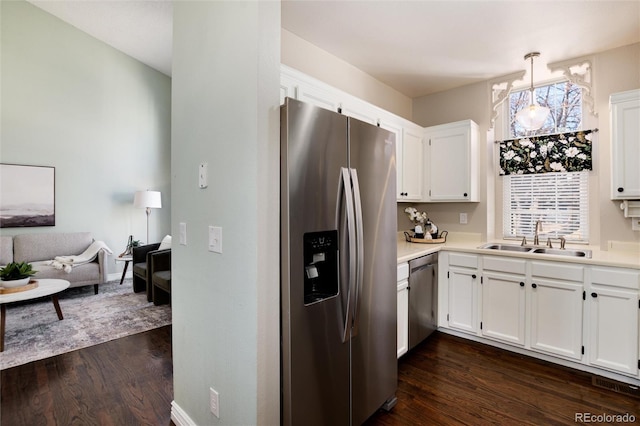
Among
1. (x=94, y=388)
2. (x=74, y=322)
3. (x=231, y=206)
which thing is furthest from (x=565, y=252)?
(x=74, y=322)

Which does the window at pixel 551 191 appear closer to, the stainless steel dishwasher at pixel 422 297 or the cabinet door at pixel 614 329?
the cabinet door at pixel 614 329

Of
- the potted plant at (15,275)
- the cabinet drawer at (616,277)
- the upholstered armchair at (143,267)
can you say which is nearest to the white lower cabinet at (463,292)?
the cabinet drawer at (616,277)

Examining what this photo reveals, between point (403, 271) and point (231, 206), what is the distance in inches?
61.9

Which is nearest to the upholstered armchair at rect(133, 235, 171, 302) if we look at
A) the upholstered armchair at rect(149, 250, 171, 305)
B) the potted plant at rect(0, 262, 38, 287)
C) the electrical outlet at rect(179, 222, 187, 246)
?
the upholstered armchair at rect(149, 250, 171, 305)

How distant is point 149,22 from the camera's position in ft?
14.1

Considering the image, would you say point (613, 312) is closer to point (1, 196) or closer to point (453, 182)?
point (453, 182)

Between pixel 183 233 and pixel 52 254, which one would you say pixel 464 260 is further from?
pixel 52 254

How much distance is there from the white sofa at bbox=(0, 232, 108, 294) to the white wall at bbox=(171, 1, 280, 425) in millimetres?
3677

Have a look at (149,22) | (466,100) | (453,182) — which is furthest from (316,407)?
(149,22)

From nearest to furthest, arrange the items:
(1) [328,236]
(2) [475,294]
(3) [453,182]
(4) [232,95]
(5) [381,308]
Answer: (4) [232,95] < (1) [328,236] < (5) [381,308] < (2) [475,294] < (3) [453,182]

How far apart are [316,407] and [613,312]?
7.53 feet

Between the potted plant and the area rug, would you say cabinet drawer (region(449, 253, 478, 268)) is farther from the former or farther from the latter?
the potted plant

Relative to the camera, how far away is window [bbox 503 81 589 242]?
3.08 meters

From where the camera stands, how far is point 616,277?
225 cm
